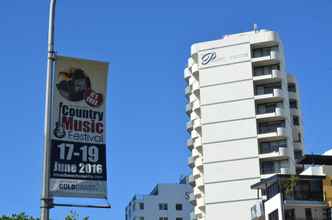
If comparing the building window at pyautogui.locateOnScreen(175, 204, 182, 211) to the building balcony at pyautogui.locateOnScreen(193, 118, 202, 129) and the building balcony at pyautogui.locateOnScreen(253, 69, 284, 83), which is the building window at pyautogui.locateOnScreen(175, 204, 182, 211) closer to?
the building balcony at pyautogui.locateOnScreen(193, 118, 202, 129)

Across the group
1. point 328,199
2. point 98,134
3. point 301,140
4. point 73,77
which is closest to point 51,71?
point 73,77

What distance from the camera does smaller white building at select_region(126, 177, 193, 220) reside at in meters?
155

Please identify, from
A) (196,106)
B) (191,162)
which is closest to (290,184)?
(196,106)

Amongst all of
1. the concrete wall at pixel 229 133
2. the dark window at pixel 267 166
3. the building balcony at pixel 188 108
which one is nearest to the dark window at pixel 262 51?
the concrete wall at pixel 229 133

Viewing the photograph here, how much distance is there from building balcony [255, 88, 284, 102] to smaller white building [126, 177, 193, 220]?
57.2 metres

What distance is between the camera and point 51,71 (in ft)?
61.4

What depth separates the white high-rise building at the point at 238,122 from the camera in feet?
321

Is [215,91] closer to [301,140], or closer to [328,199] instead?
[301,140]

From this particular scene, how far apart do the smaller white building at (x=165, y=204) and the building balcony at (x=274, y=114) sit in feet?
188

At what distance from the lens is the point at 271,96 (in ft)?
327

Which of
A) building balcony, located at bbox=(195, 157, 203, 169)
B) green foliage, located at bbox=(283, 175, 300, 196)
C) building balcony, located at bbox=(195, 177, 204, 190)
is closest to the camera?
green foliage, located at bbox=(283, 175, 300, 196)

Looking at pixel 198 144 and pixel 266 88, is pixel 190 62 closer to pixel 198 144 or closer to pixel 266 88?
pixel 198 144

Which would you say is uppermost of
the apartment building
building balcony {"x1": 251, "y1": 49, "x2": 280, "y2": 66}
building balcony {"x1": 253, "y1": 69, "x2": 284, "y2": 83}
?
building balcony {"x1": 251, "y1": 49, "x2": 280, "y2": 66}

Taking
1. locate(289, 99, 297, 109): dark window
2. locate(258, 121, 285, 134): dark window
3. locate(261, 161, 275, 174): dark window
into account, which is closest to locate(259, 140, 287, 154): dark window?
locate(261, 161, 275, 174): dark window
